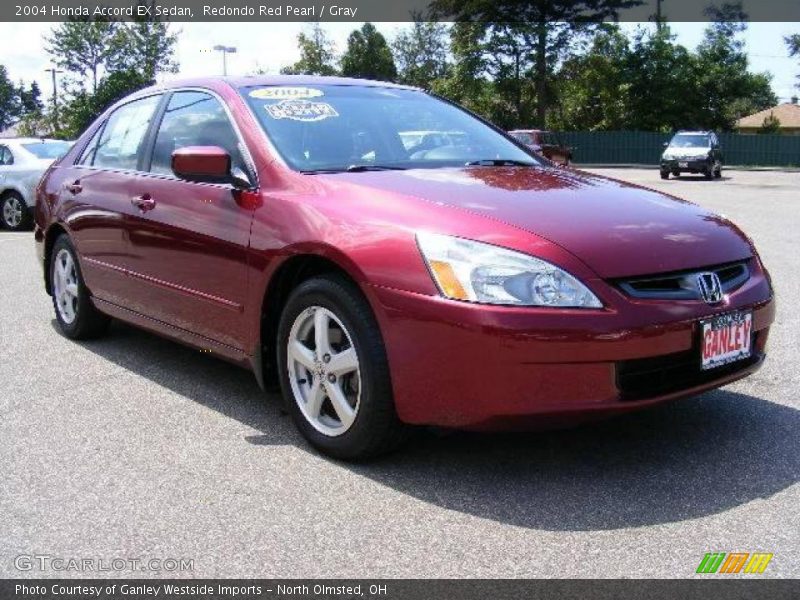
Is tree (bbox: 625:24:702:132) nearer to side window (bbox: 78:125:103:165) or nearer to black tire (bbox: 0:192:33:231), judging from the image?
black tire (bbox: 0:192:33:231)

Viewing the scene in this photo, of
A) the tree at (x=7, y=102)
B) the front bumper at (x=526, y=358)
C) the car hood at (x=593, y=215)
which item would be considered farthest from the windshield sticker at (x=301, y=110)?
the tree at (x=7, y=102)

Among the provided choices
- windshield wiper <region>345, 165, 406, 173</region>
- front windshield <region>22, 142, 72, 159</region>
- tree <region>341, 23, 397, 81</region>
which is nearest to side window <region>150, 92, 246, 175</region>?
windshield wiper <region>345, 165, 406, 173</region>

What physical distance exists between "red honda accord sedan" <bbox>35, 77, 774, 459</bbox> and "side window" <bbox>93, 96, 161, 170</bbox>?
68mm

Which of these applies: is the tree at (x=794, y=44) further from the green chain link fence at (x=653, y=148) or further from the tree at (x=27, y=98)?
the tree at (x=27, y=98)

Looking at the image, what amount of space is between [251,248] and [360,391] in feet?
2.82

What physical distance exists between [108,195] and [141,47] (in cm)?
4421

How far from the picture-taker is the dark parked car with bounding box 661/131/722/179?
1179 inches

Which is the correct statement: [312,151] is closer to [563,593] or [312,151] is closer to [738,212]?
[563,593]

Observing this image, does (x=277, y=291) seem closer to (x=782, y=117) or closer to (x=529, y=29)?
(x=529, y=29)

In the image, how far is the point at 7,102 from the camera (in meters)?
121

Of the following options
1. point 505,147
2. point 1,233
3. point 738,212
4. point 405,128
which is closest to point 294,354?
A: point 405,128

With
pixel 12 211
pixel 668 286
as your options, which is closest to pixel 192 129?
pixel 668 286

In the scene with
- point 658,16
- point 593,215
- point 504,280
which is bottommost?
point 504,280

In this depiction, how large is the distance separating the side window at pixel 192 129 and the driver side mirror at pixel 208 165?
8 centimetres
